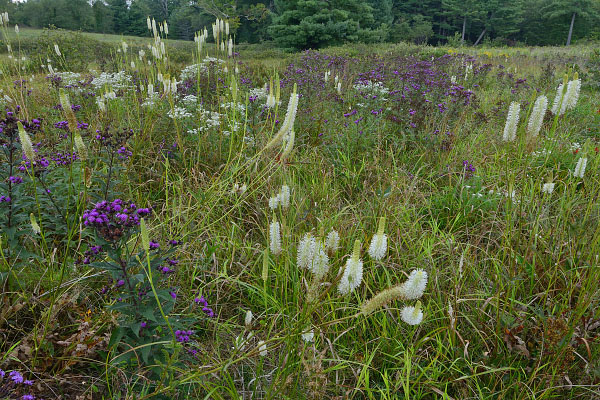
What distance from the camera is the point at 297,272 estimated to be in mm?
2275

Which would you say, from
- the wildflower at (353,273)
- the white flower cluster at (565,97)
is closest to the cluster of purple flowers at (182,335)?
the wildflower at (353,273)

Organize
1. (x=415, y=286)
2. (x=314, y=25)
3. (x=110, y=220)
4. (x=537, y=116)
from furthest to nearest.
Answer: (x=314, y=25)
(x=537, y=116)
(x=110, y=220)
(x=415, y=286)

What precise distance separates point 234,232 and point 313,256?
4.94ft

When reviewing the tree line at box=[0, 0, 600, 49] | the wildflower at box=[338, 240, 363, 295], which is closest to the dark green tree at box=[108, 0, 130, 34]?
the tree line at box=[0, 0, 600, 49]

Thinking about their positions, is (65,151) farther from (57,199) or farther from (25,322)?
(25,322)

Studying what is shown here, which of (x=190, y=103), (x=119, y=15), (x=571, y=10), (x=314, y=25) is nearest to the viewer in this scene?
(x=190, y=103)

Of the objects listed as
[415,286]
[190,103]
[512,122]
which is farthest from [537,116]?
[190,103]

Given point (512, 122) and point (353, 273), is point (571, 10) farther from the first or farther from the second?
point (353, 273)

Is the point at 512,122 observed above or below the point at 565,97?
below

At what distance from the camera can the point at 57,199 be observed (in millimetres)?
2326

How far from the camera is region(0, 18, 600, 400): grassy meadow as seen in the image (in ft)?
4.82

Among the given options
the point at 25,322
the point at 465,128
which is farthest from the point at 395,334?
the point at 465,128

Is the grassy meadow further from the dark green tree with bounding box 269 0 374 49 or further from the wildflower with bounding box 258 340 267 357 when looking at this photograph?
the dark green tree with bounding box 269 0 374 49

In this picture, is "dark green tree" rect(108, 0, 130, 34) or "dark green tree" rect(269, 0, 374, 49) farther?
"dark green tree" rect(108, 0, 130, 34)
